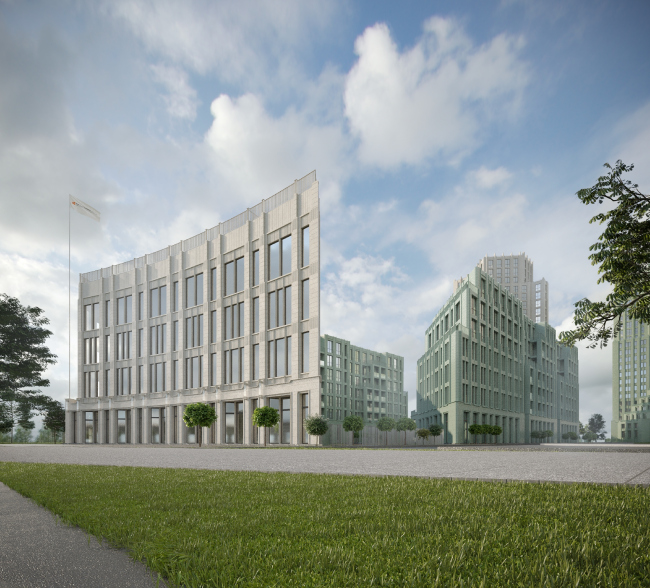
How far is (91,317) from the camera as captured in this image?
75.1 metres

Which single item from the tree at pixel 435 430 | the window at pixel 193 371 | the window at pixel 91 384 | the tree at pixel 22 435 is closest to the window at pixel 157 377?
the window at pixel 193 371

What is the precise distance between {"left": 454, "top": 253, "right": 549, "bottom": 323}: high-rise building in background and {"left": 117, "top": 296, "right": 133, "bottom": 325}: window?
12622 centimetres

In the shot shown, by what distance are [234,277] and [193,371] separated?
12209 millimetres

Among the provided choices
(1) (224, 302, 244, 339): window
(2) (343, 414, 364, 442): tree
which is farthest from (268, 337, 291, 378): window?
(2) (343, 414, 364, 442): tree

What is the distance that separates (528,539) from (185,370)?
195 ft

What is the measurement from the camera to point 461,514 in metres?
6.00

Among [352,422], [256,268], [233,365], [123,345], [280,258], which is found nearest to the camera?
[280,258]

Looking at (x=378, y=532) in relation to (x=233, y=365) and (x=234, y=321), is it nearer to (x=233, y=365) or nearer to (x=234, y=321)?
(x=233, y=365)

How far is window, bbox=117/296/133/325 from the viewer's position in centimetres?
7012

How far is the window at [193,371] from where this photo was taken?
2340 inches

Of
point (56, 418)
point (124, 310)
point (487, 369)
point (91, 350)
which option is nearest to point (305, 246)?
point (124, 310)

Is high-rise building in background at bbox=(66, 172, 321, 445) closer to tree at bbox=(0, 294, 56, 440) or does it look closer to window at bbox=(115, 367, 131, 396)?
window at bbox=(115, 367, 131, 396)

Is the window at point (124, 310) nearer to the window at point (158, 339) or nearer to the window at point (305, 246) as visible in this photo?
the window at point (158, 339)

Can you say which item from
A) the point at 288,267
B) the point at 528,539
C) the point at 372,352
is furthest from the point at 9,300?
the point at 372,352
